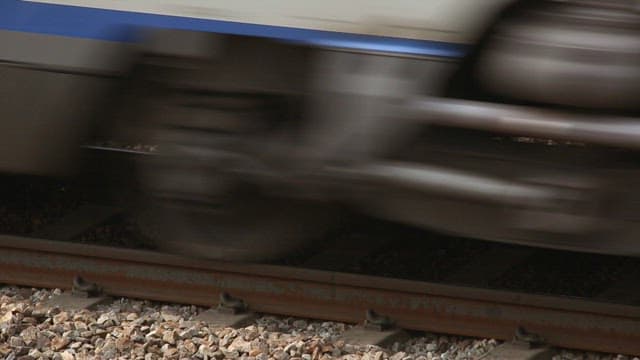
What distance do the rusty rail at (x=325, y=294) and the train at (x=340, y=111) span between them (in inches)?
4.8

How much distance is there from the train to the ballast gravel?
385 millimetres

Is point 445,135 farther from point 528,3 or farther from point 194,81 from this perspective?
point 194,81

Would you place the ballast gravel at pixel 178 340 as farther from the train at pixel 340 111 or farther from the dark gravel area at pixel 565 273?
the dark gravel area at pixel 565 273

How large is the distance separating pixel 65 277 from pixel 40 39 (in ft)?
3.52

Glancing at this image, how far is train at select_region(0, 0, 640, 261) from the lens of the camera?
5.58m

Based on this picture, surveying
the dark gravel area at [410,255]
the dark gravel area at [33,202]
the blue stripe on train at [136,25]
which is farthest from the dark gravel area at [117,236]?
the blue stripe on train at [136,25]

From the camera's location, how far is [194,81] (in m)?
6.20

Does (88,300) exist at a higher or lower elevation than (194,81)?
lower

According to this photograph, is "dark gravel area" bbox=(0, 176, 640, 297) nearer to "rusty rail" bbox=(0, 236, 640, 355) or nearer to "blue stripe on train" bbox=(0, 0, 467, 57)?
"rusty rail" bbox=(0, 236, 640, 355)

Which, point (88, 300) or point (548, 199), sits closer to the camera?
→ point (548, 199)

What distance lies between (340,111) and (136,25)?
0.79 metres

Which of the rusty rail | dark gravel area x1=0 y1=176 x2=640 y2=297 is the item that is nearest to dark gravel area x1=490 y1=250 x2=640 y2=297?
dark gravel area x1=0 y1=176 x2=640 y2=297

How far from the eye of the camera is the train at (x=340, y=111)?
5.58 meters

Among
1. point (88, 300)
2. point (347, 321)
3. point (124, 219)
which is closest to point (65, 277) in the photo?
point (88, 300)
